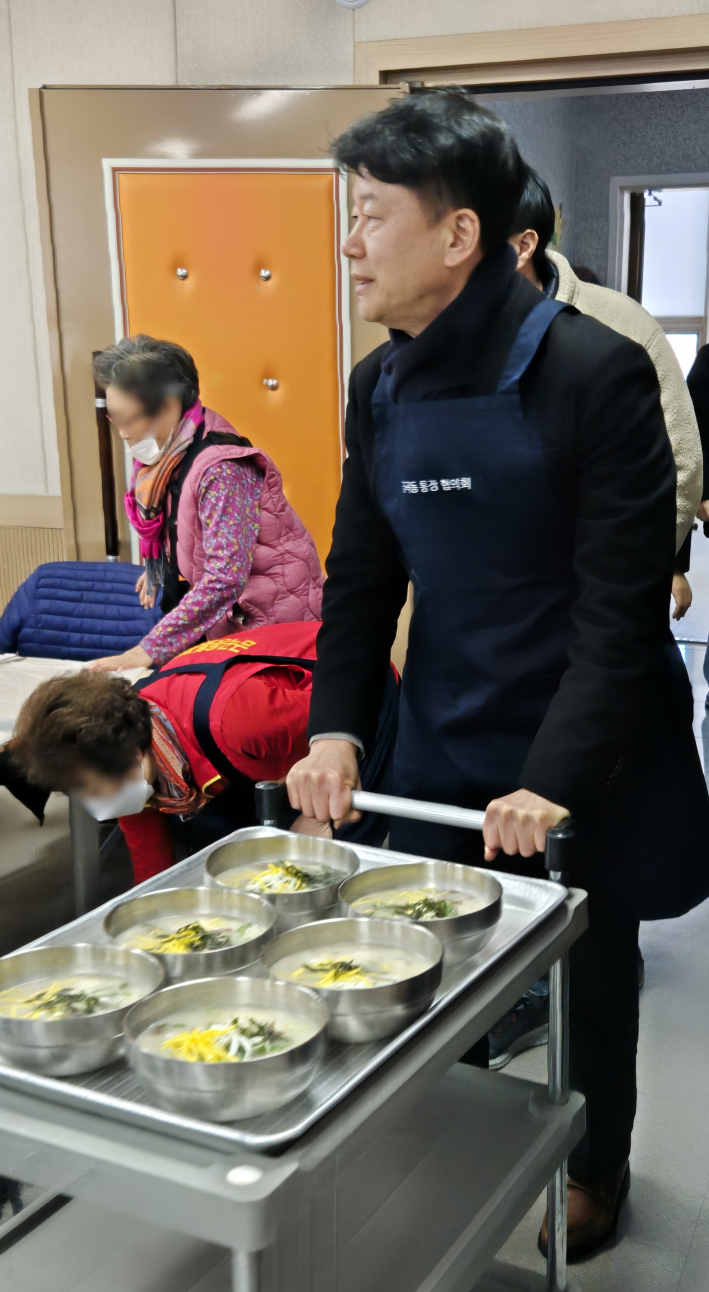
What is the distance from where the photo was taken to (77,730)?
2006mm

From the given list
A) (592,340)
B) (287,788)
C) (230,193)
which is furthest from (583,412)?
(230,193)

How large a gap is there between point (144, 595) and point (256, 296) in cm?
123

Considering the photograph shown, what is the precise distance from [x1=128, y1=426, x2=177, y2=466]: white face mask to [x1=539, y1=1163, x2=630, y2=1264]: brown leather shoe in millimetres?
1682

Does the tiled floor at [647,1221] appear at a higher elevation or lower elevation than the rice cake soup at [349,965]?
lower

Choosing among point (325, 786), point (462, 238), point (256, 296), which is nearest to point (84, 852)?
point (325, 786)

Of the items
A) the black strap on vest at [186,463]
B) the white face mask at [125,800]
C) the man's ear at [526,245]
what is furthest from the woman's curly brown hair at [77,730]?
the man's ear at [526,245]

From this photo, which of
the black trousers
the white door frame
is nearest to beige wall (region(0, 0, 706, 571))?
the black trousers

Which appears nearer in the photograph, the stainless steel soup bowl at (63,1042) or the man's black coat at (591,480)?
the stainless steel soup bowl at (63,1042)

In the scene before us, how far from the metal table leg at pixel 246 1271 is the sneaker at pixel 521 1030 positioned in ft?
4.52

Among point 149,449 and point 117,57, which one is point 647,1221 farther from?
point 117,57

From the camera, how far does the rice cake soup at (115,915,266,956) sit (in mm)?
1065

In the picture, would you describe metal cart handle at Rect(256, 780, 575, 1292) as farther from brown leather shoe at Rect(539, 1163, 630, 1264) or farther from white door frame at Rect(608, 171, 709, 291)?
white door frame at Rect(608, 171, 709, 291)

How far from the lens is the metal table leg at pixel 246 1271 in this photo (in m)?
0.83

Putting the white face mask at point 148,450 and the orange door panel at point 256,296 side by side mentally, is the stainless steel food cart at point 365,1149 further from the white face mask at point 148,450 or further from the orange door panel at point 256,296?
the orange door panel at point 256,296
